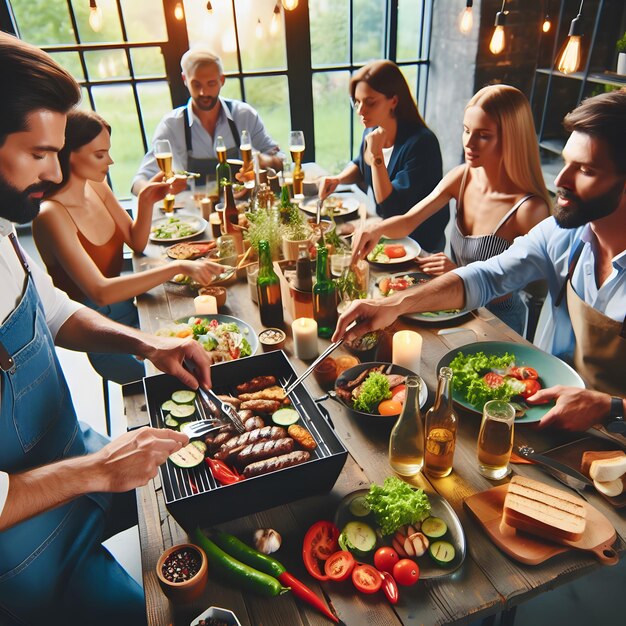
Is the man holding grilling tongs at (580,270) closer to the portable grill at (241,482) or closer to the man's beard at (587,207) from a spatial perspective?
the man's beard at (587,207)

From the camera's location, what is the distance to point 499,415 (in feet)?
4.00

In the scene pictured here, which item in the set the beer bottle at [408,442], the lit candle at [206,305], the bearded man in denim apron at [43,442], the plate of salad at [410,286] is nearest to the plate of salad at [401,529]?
the beer bottle at [408,442]

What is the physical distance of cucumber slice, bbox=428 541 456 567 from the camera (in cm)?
106

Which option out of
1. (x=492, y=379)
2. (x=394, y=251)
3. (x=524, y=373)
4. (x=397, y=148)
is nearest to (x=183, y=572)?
(x=492, y=379)

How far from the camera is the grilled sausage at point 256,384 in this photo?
149 cm

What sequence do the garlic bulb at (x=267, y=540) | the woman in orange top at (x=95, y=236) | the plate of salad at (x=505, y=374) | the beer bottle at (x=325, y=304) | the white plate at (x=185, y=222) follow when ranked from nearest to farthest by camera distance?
1. the garlic bulb at (x=267, y=540)
2. the plate of salad at (x=505, y=374)
3. the beer bottle at (x=325, y=304)
4. the woman in orange top at (x=95, y=236)
5. the white plate at (x=185, y=222)

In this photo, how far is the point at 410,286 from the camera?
216 centimetres

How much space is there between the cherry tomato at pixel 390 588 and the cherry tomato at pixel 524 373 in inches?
31.7

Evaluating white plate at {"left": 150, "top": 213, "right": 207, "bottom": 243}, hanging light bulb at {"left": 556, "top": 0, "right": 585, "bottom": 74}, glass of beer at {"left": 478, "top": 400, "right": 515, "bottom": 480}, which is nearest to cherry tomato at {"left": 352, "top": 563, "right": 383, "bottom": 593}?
glass of beer at {"left": 478, "top": 400, "right": 515, "bottom": 480}

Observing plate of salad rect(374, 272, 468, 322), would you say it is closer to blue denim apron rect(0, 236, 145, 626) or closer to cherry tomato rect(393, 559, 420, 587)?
cherry tomato rect(393, 559, 420, 587)

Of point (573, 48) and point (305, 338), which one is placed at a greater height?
point (573, 48)

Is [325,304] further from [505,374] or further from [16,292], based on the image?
[16,292]

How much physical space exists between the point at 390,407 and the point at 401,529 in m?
0.37

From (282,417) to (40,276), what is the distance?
0.95 m
